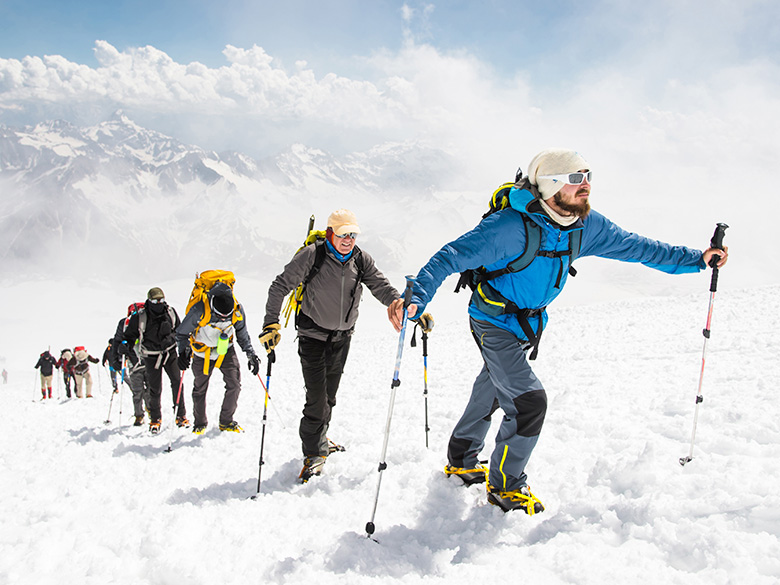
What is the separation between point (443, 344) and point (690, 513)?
13103 millimetres

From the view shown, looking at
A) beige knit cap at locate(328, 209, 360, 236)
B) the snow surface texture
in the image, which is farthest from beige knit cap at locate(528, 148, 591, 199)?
the snow surface texture

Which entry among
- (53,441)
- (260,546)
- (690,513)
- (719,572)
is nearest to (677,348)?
(690,513)

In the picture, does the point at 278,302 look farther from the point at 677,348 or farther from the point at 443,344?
the point at 443,344

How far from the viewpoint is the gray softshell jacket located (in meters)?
5.04

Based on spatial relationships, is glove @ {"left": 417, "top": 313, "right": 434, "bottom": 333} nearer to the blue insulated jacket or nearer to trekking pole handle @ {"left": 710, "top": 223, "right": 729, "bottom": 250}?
the blue insulated jacket

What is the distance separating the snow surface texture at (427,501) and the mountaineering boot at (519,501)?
78 millimetres

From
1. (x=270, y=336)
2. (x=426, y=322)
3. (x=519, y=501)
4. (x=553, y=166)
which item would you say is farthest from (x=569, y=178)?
(x=270, y=336)

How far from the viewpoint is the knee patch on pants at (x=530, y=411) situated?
375 centimetres

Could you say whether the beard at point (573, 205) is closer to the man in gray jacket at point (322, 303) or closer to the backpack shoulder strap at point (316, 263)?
the man in gray jacket at point (322, 303)

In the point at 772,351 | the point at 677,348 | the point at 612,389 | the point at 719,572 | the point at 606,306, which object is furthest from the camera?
the point at 606,306

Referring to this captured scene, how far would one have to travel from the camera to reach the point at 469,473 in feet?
14.7

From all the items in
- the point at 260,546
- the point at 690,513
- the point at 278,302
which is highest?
the point at 278,302

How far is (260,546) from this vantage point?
355cm

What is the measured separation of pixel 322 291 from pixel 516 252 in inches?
89.9
